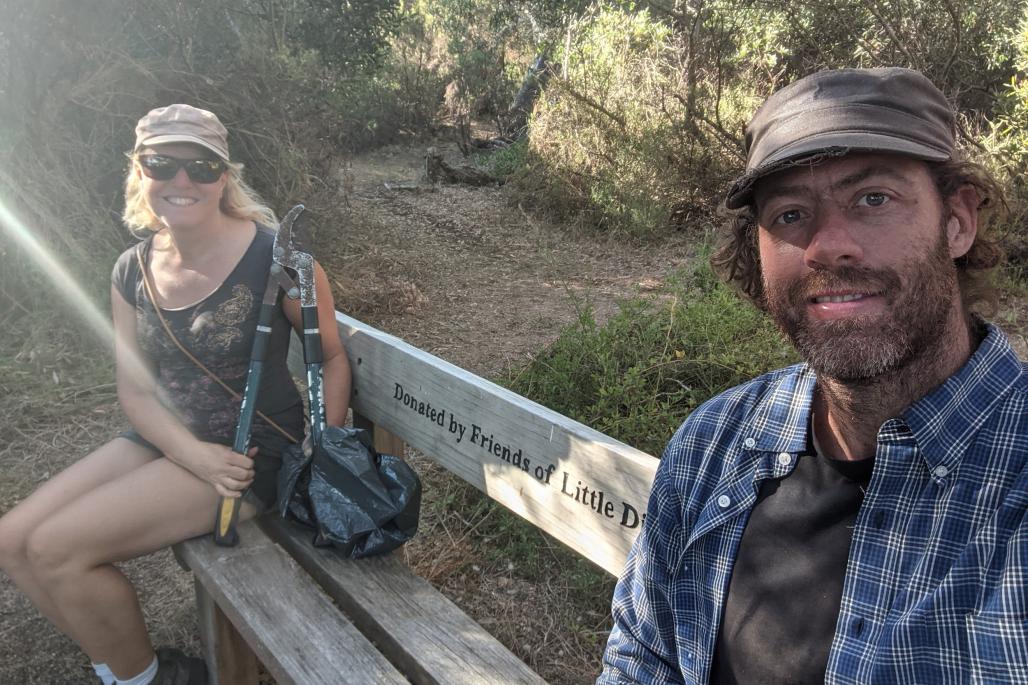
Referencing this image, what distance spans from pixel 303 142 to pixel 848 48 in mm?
4956

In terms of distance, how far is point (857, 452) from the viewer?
1428 millimetres

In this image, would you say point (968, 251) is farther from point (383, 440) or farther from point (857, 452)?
point (383, 440)

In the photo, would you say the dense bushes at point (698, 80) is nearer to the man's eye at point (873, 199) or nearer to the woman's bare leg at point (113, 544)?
the man's eye at point (873, 199)

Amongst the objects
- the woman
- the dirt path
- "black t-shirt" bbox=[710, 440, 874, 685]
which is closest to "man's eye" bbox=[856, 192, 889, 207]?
"black t-shirt" bbox=[710, 440, 874, 685]

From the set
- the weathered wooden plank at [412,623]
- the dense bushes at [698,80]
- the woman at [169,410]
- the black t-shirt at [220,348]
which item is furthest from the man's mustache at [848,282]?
the dense bushes at [698,80]

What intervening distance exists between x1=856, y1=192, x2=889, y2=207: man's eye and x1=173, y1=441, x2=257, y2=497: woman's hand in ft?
6.47

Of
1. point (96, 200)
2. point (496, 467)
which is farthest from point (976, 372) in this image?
point (96, 200)

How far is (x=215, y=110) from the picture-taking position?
654 centimetres

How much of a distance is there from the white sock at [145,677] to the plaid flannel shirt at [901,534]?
5.80 ft

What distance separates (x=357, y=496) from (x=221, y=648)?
0.78 meters

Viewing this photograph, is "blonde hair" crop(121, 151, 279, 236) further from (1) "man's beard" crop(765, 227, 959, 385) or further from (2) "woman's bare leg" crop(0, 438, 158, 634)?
(1) "man's beard" crop(765, 227, 959, 385)

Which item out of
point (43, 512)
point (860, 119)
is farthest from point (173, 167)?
point (860, 119)

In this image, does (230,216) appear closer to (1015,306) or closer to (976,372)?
(976,372)

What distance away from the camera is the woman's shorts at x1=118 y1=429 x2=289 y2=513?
2750mm
